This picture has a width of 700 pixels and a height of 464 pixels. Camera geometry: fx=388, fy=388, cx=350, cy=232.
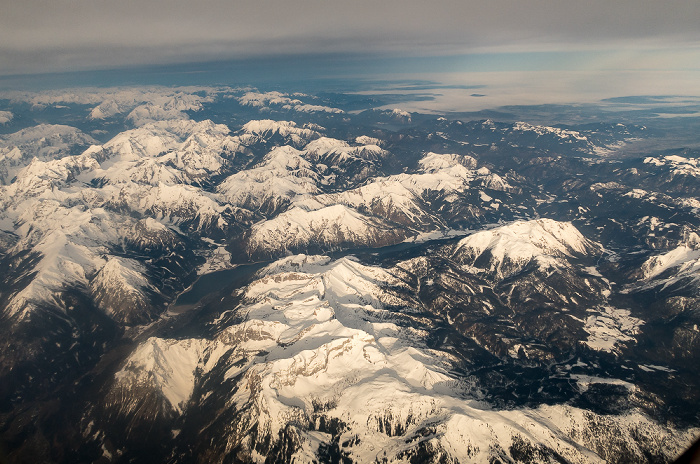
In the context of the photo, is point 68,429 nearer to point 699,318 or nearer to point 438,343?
point 438,343

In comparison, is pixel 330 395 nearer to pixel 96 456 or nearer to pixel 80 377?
pixel 96 456

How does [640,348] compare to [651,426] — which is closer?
[651,426]

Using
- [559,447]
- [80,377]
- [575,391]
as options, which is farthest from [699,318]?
[80,377]

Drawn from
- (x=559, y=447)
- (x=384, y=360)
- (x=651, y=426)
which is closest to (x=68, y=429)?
(x=384, y=360)

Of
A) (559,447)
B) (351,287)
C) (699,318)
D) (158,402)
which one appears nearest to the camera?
(559,447)

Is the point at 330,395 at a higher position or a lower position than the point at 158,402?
higher

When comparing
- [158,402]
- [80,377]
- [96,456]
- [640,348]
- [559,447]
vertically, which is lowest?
[80,377]

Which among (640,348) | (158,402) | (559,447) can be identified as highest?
(559,447)

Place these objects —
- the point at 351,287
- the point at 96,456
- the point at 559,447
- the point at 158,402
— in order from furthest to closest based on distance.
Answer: the point at 351,287 < the point at 158,402 < the point at 96,456 < the point at 559,447

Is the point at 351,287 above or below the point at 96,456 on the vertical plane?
above
